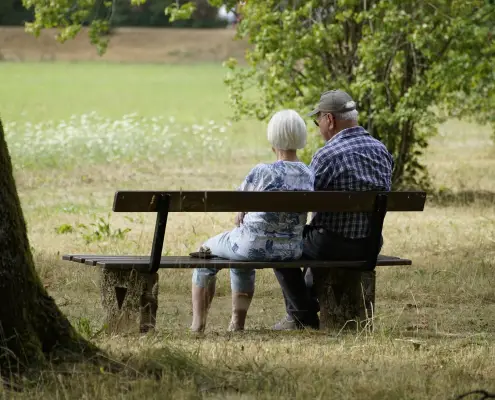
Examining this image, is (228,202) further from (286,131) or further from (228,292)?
(228,292)

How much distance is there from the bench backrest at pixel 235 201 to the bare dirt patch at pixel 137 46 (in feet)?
246

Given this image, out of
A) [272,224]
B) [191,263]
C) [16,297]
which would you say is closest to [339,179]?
[272,224]

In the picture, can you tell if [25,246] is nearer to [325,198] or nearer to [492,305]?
[325,198]

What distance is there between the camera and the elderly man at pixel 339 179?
23.8ft

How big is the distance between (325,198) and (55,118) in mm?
31677

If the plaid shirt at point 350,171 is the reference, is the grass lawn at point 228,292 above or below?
below

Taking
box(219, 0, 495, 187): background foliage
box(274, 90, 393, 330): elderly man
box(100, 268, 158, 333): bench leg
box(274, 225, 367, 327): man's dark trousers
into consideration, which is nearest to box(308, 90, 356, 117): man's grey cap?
box(274, 90, 393, 330): elderly man

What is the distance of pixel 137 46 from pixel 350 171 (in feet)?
275

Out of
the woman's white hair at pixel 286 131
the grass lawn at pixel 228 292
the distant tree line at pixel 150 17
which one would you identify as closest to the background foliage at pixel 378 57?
the grass lawn at pixel 228 292

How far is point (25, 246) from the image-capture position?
214 inches

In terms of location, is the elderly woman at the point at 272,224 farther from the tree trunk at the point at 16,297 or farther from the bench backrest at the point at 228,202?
the tree trunk at the point at 16,297

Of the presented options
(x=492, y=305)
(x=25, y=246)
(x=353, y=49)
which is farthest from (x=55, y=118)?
(x=25, y=246)

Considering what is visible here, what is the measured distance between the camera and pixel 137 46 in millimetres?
89750

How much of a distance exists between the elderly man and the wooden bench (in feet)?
0.36
